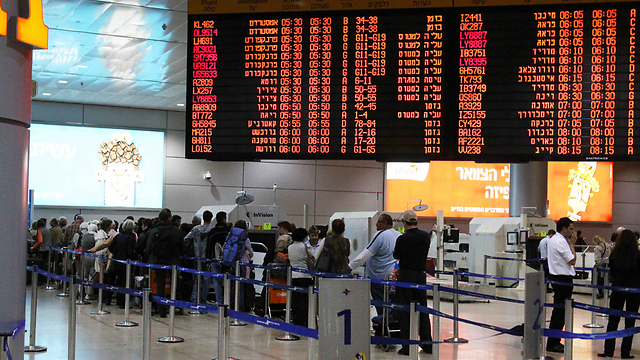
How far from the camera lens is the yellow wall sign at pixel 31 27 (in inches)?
188

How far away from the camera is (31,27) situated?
195 inches

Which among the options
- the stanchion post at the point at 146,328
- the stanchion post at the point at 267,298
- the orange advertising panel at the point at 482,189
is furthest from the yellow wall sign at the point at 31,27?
the orange advertising panel at the point at 482,189

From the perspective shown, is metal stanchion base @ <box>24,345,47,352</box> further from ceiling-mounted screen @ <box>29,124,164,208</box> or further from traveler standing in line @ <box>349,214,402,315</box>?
ceiling-mounted screen @ <box>29,124,164,208</box>

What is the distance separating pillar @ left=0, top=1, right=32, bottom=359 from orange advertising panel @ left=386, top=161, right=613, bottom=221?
2229 centimetres

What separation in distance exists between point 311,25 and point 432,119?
5.84 ft

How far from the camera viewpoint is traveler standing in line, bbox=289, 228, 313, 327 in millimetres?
9836

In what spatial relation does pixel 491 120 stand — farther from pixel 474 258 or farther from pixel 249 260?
pixel 474 258

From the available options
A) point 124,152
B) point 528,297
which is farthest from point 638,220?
point 528,297

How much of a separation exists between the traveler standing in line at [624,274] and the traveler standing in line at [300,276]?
3955mm

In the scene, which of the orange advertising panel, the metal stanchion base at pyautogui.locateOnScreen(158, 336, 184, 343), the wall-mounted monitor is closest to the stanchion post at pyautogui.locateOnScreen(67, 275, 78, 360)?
the metal stanchion base at pyautogui.locateOnScreen(158, 336, 184, 343)

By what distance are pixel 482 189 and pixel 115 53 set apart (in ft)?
58.0

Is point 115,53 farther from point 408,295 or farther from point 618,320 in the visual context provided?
point 618,320

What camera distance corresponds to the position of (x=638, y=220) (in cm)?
3038

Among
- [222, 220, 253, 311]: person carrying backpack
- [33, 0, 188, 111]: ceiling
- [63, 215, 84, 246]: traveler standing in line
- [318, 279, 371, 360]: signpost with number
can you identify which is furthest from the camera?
[63, 215, 84, 246]: traveler standing in line
